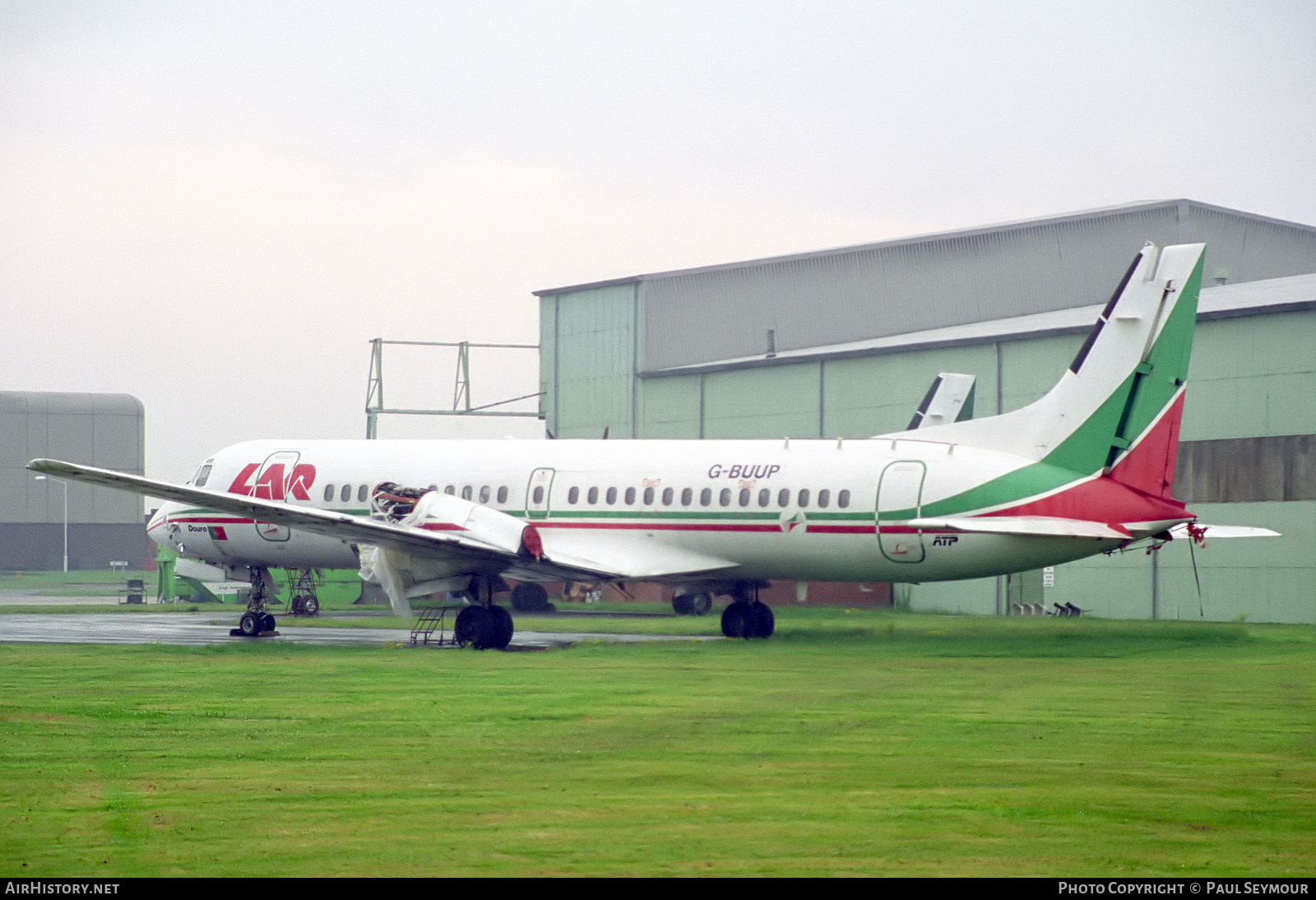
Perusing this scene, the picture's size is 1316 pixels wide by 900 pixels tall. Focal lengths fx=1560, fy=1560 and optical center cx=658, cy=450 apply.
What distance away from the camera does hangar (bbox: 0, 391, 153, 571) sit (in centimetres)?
10750

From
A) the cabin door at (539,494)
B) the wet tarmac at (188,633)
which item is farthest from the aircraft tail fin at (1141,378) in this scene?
the cabin door at (539,494)

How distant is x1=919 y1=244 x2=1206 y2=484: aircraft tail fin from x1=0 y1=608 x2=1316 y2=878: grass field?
3.51m

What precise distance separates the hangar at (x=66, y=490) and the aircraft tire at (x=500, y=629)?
8599 centimetres

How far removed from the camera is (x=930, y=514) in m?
26.0

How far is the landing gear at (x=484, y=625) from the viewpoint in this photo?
2666 cm

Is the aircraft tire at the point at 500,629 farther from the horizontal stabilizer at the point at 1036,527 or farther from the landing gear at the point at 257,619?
the horizontal stabilizer at the point at 1036,527

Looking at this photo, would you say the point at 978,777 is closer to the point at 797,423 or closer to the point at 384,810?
the point at 384,810

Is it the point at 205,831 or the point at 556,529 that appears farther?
the point at 556,529

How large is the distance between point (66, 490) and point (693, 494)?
88.4 meters

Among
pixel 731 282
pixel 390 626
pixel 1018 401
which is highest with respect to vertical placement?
pixel 731 282

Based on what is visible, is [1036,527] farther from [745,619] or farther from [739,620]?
[739,620]

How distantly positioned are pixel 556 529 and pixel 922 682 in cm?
1092

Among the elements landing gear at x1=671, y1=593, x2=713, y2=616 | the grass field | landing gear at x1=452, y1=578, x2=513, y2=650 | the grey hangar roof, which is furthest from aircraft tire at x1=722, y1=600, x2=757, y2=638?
the grey hangar roof
